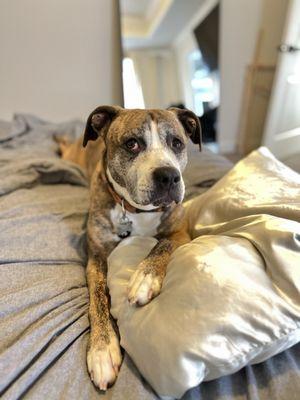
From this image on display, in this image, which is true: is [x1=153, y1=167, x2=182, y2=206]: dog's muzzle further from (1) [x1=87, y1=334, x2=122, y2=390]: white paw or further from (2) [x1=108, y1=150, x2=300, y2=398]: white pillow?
(1) [x1=87, y1=334, x2=122, y2=390]: white paw

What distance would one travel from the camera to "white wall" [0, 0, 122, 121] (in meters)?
3.27

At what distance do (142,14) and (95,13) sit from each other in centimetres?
53

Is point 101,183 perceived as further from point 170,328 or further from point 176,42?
point 176,42

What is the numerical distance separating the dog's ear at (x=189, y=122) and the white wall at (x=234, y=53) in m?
3.32

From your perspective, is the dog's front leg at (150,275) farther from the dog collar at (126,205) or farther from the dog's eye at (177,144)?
the dog's eye at (177,144)

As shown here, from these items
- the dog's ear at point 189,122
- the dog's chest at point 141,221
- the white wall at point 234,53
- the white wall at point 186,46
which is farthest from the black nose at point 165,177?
the white wall at point 234,53

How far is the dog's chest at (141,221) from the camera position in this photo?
142cm

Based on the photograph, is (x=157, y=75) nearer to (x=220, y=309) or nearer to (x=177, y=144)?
(x=177, y=144)

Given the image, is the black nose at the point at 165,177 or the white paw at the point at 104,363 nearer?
the white paw at the point at 104,363

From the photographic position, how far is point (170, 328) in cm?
80

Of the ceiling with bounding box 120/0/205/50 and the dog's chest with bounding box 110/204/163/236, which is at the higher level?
the ceiling with bounding box 120/0/205/50

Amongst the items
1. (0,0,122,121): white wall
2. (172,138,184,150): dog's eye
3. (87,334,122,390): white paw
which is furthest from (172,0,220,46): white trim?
(87,334,122,390): white paw

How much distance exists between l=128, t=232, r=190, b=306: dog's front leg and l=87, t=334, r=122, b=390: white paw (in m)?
0.13

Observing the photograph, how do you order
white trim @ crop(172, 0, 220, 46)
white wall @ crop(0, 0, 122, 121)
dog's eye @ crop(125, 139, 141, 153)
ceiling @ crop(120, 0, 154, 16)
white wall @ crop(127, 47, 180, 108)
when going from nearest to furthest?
dog's eye @ crop(125, 139, 141, 153) < white wall @ crop(0, 0, 122, 121) < ceiling @ crop(120, 0, 154, 16) < white wall @ crop(127, 47, 180, 108) < white trim @ crop(172, 0, 220, 46)
